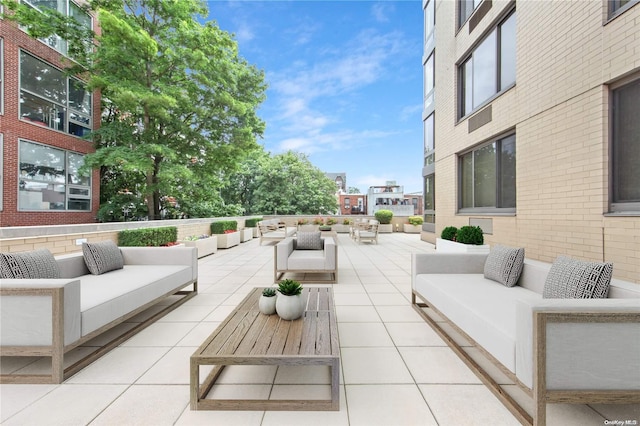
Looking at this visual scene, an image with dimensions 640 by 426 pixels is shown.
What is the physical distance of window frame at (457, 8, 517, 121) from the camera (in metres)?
5.45

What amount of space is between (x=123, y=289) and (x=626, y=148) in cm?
571

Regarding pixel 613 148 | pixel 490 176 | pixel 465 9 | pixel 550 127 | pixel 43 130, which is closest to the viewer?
pixel 613 148

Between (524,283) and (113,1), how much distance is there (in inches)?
514

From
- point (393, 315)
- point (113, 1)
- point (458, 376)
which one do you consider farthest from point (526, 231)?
point (113, 1)

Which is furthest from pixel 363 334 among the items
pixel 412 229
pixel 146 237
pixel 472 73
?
pixel 412 229

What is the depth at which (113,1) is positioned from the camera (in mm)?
8836

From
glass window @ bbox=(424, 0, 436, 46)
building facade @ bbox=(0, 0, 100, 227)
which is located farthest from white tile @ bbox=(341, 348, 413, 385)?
glass window @ bbox=(424, 0, 436, 46)

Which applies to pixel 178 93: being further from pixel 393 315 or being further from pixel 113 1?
pixel 393 315

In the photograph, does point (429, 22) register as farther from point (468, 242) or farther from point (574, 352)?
point (574, 352)

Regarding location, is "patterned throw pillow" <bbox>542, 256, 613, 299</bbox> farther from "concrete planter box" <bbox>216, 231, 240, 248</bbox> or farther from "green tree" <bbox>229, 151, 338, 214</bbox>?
"green tree" <bbox>229, 151, 338, 214</bbox>

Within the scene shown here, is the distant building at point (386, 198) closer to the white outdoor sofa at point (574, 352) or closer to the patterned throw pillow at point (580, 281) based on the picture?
the patterned throw pillow at point (580, 281)

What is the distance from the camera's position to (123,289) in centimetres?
272

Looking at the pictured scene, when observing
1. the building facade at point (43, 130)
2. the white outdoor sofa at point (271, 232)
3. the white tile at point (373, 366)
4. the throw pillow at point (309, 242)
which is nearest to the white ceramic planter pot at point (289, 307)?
the white tile at point (373, 366)

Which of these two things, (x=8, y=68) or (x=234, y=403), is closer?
(x=234, y=403)
